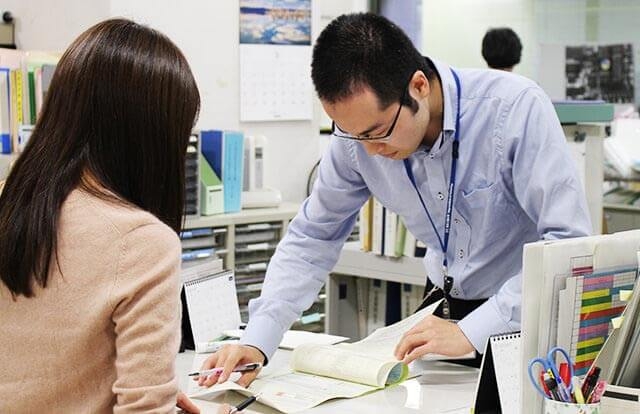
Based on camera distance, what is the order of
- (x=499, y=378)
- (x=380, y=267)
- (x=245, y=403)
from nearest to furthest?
(x=499, y=378) < (x=245, y=403) < (x=380, y=267)

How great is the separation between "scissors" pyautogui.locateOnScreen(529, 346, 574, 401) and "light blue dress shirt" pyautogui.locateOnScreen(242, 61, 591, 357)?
0.48 meters

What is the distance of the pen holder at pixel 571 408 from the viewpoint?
143 centimetres

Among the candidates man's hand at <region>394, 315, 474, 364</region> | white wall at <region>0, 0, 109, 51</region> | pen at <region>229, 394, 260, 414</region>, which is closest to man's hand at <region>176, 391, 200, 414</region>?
pen at <region>229, 394, 260, 414</region>

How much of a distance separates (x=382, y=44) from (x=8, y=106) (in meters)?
2.31

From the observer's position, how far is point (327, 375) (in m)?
2.08

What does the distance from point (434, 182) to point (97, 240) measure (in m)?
1.01

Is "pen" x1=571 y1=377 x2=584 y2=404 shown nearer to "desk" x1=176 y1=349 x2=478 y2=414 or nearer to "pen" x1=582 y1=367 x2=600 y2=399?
"pen" x1=582 y1=367 x2=600 y2=399

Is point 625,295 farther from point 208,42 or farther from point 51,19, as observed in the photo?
point 51,19

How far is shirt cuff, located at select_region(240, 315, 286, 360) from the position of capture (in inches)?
85.0

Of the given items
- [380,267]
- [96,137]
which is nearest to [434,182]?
[96,137]

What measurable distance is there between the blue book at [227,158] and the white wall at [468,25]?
290 cm

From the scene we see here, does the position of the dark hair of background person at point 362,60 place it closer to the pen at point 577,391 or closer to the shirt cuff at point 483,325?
the shirt cuff at point 483,325

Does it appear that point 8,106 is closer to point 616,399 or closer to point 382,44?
point 382,44

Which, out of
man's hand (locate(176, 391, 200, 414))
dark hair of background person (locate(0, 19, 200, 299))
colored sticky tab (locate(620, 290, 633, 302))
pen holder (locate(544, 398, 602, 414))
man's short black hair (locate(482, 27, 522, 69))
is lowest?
man's hand (locate(176, 391, 200, 414))
